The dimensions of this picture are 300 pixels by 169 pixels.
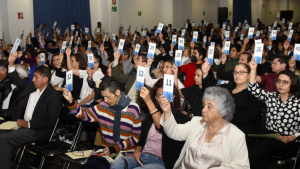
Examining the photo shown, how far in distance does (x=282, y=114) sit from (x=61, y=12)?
11398 mm

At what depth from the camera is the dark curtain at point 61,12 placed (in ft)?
38.8

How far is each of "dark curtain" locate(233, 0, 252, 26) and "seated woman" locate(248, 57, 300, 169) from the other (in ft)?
63.3

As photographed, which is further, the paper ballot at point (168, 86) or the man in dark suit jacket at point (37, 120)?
the man in dark suit jacket at point (37, 120)

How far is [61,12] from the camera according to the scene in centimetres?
1257

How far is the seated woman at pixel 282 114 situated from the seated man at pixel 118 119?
1212 millimetres

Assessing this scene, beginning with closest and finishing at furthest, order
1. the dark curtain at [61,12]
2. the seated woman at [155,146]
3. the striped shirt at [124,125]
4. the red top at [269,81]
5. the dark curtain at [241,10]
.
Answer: the seated woman at [155,146], the striped shirt at [124,125], the red top at [269,81], the dark curtain at [61,12], the dark curtain at [241,10]

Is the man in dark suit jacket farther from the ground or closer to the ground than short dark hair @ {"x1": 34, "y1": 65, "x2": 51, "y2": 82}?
closer to the ground

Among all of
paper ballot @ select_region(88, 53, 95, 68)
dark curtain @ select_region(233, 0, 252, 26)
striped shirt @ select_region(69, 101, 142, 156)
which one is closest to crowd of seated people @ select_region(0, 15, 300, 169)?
striped shirt @ select_region(69, 101, 142, 156)

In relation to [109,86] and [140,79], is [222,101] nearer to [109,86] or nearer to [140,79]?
[140,79]

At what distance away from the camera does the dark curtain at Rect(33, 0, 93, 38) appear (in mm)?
11828

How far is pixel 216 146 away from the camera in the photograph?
7.18 ft

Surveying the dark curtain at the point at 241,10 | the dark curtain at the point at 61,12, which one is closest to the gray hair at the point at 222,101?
the dark curtain at the point at 61,12

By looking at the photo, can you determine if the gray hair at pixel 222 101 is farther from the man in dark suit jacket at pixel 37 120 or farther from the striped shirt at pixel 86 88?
the striped shirt at pixel 86 88

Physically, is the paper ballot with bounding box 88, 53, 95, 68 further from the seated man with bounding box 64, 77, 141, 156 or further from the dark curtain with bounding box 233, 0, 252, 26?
the dark curtain with bounding box 233, 0, 252, 26
